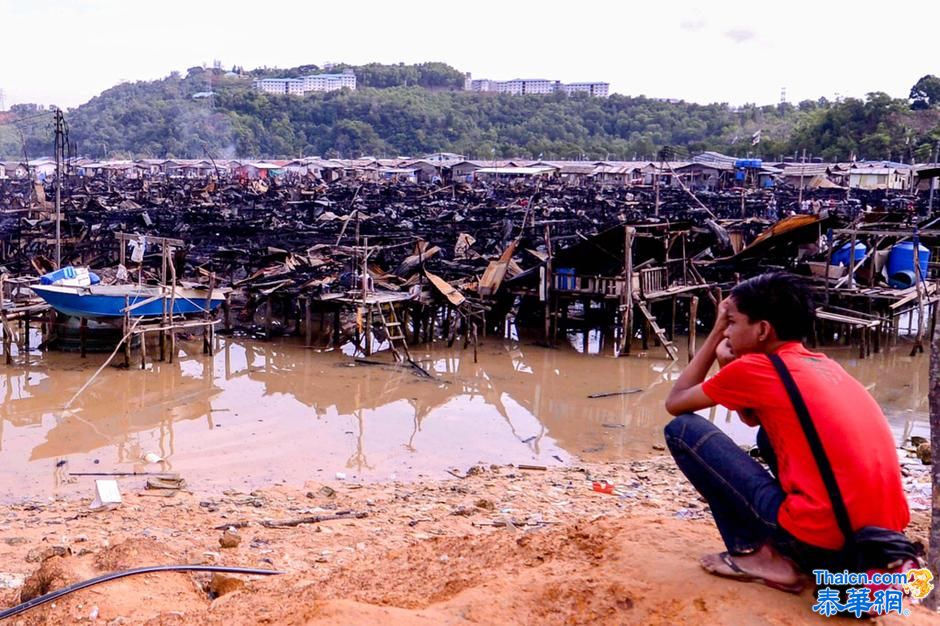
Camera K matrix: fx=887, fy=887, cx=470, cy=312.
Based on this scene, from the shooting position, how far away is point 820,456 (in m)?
2.82

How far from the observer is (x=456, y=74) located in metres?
127

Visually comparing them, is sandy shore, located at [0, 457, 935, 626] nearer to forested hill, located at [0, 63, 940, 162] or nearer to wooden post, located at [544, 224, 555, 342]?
wooden post, located at [544, 224, 555, 342]

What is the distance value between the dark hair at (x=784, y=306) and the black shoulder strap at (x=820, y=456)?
0.82ft

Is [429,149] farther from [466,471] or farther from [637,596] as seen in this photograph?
[637,596]

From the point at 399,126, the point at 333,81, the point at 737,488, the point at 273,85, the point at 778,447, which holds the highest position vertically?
the point at 333,81

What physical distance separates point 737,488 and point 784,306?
65 cm

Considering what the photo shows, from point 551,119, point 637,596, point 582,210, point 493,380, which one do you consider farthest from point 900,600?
point 551,119

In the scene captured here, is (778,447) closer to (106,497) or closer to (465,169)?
(106,497)

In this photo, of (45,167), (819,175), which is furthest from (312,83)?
(819,175)

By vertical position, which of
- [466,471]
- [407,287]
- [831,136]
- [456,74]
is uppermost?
[456,74]

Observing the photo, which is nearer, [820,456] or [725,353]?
[820,456]

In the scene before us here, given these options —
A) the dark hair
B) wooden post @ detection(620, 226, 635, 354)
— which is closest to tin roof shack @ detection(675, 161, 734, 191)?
wooden post @ detection(620, 226, 635, 354)

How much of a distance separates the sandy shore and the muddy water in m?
1.60

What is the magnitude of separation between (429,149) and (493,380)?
74.3 m
